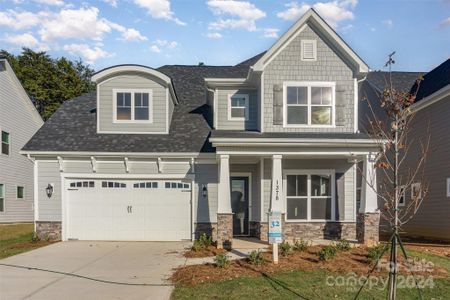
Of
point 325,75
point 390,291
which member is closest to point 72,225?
point 325,75

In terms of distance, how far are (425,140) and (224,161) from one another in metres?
8.10

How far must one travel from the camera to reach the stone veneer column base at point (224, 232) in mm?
12484

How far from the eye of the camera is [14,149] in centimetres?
2266

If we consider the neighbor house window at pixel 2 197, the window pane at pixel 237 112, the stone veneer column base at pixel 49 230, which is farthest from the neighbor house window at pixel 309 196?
the neighbor house window at pixel 2 197

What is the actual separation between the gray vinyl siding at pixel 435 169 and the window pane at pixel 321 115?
314cm

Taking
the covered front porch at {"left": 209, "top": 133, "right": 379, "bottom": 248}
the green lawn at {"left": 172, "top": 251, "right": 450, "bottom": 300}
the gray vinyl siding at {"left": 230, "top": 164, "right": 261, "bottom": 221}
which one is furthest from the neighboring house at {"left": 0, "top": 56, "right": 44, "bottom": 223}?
the green lawn at {"left": 172, "top": 251, "right": 450, "bottom": 300}

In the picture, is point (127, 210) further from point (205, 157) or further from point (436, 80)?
point (436, 80)

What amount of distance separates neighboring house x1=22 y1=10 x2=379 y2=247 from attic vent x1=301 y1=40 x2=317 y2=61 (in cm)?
3

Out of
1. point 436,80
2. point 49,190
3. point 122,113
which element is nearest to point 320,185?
point 436,80

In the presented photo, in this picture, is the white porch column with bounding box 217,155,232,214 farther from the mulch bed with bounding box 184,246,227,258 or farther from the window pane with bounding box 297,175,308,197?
the window pane with bounding box 297,175,308,197

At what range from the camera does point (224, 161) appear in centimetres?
1300

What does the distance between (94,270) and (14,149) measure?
15471 millimetres

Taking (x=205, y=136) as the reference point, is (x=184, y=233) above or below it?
below

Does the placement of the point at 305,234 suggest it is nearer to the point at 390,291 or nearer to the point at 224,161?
→ the point at 224,161
